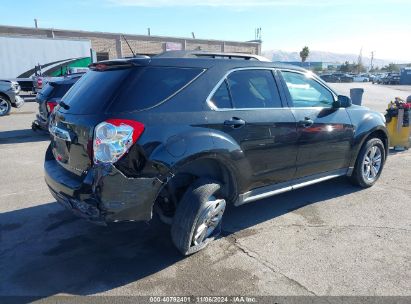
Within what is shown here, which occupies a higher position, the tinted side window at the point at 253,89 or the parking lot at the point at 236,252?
the tinted side window at the point at 253,89

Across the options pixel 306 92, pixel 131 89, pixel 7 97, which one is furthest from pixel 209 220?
pixel 7 97

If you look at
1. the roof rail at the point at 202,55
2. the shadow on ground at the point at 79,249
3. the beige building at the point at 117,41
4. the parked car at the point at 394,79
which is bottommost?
the parked car at the point at 394,79

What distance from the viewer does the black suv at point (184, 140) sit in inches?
118

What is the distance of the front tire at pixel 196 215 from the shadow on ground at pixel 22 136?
6.92 metres

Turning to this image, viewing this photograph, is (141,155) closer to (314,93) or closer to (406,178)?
(314,93)

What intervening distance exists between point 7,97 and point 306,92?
11815 millimetres

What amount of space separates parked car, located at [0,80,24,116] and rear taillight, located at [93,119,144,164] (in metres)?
11.7

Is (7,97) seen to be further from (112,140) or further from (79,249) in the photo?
(112,140)

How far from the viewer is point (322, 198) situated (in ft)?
16.7

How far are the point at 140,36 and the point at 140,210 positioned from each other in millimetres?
39994

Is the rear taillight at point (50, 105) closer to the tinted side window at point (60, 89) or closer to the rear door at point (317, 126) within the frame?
the tinted side window at point (60, 89)

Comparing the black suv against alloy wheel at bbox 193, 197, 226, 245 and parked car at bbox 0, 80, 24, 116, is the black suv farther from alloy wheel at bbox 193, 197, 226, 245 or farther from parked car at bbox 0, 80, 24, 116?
parked car at bbox 0, 80, 24, 116

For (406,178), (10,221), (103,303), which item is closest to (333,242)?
(103,303)

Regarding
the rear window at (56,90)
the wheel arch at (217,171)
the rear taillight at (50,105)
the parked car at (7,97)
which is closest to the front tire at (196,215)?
the wheel arch at (217,171)
